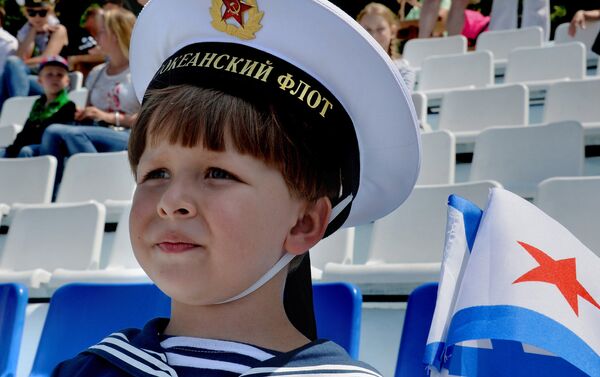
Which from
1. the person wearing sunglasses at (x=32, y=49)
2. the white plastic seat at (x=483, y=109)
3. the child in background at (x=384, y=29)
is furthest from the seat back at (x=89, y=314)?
the person wearing sunglasses at (x=32, y=49)

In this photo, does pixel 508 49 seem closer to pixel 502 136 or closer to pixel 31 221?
pixel 502 136

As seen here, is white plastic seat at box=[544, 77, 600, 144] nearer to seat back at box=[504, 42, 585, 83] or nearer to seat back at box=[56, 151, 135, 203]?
seat back at box=[504, 42, 585, 83]

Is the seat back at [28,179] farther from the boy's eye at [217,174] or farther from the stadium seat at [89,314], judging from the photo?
the boy's eye at [217,174]

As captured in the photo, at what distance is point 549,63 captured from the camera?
5.10m

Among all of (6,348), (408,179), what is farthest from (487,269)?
(6,348)

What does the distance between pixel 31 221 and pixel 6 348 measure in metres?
1.43

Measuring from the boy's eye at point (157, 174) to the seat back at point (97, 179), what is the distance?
2.77 metres

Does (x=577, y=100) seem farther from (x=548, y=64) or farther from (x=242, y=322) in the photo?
(x=242, y=322)

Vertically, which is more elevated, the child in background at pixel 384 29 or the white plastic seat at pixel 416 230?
the child in background at pixel 384 29

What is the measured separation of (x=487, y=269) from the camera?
1.32 metres

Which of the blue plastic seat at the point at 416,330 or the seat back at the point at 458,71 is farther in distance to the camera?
the seat back at the point at 458,71

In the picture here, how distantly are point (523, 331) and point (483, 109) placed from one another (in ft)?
10.9

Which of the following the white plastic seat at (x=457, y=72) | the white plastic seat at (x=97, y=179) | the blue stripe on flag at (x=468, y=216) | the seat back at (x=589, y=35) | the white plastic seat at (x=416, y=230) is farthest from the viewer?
the seat back at (x=589, y=35)

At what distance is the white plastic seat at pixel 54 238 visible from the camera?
3340 mm
